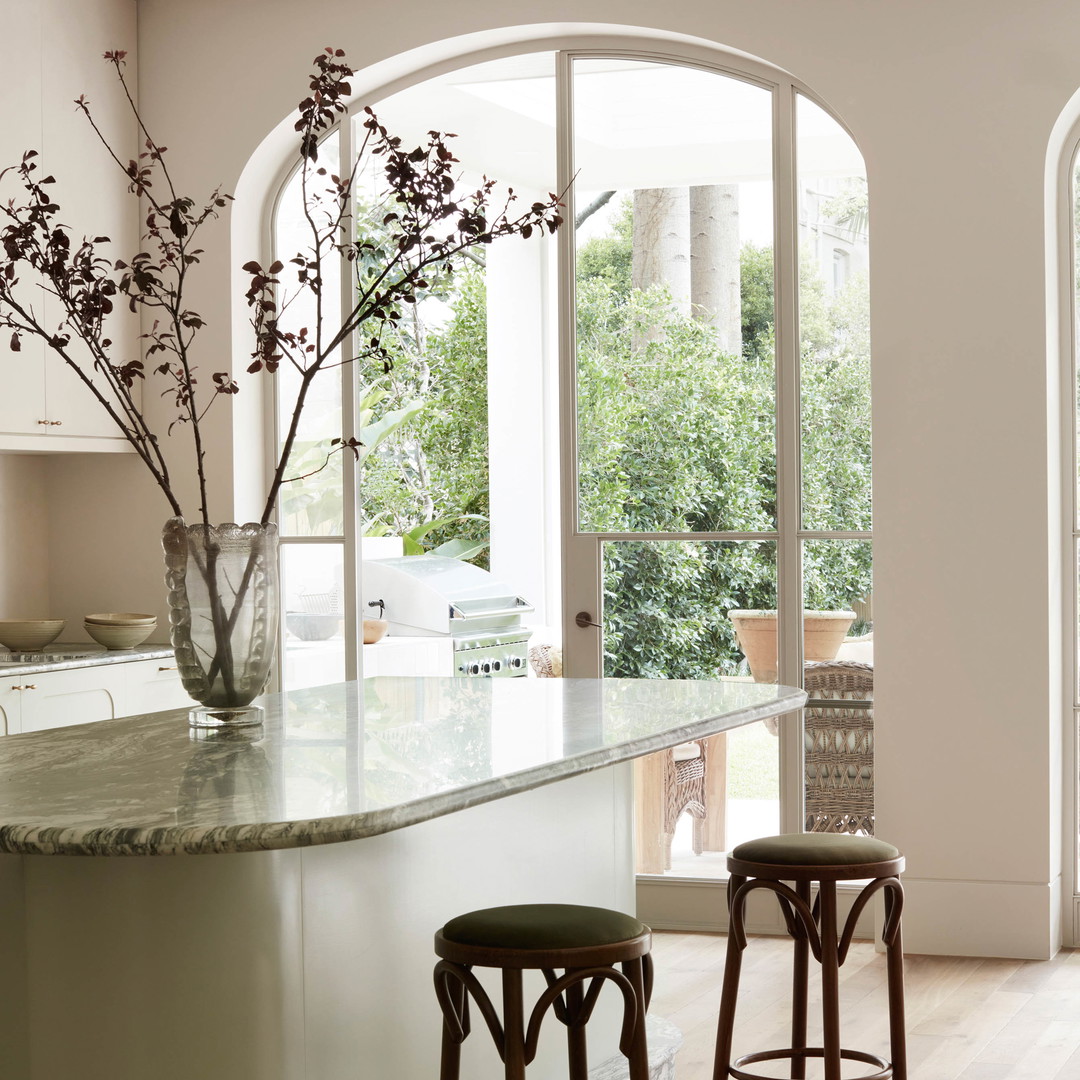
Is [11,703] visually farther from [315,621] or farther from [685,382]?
[685,382]

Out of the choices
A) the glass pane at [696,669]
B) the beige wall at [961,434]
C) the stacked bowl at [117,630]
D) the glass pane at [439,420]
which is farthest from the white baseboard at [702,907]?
the glass pane at [439,420]

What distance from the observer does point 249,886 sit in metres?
2.06

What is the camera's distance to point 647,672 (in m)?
4.99

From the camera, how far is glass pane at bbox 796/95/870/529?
186 inches

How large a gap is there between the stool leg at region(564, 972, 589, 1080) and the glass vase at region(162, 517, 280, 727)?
2.74 feet

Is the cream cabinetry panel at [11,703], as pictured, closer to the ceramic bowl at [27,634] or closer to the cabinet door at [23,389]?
the ceramic bowl at [27,634]

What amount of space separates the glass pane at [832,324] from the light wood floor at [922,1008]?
4.76 feet

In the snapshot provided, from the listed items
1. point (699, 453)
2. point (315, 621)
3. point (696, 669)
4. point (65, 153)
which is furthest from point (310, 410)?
point (696, 669)

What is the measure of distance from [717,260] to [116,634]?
2474 mm

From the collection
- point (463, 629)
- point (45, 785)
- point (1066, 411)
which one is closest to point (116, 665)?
point (463, 629)

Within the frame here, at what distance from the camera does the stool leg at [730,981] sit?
2.84 metres

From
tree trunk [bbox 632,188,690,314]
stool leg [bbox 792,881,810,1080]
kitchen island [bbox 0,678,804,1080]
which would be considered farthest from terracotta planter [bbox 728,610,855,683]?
kitchen island [bbox 0,678,804,1080]

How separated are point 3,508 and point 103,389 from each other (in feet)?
2.15

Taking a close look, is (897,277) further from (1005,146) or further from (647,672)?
(647,672)
